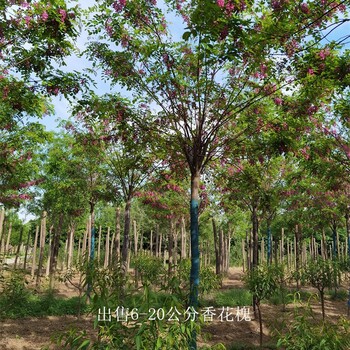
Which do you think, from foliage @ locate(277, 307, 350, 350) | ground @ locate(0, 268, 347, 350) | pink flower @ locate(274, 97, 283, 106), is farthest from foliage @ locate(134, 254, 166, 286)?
foliage @ locate(277, 307, 350, 350)

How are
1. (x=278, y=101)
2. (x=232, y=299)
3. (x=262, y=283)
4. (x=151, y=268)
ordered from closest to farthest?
(x=278, y=101) → (x=262, y=283) → (x=232, y=299) → (x=151, y=268)

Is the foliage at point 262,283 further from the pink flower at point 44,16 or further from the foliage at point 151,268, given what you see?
the pink flower at point 44,16

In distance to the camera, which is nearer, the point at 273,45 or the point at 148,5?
the point at 273,45

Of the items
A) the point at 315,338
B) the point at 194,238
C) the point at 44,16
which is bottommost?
the point at 315,338

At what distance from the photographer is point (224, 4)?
4.71 m

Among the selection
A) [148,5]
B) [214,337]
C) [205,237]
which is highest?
[148,5]

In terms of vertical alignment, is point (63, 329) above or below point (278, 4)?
below

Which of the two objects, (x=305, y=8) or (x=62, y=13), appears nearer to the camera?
(x=305, y=8)

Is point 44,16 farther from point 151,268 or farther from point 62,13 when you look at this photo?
point 151,268

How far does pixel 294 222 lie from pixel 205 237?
34.8ft

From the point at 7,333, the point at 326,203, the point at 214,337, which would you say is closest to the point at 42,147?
the point at 7,333

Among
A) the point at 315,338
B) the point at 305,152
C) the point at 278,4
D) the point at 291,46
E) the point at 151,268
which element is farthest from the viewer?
the point at 151,268

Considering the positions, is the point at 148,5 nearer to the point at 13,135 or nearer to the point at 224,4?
the point at 224,4

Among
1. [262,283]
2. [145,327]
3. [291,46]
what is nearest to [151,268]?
[262,283]
